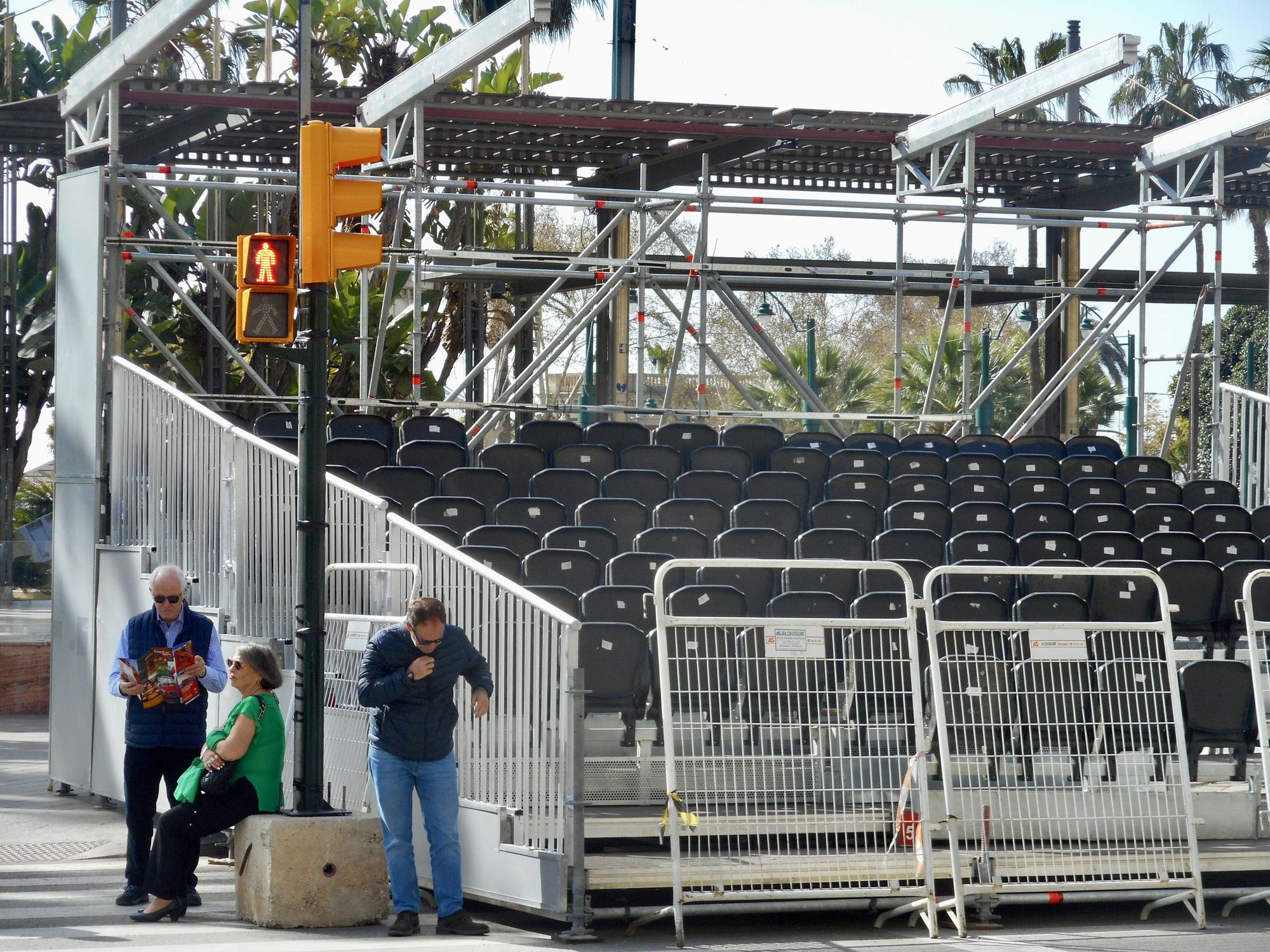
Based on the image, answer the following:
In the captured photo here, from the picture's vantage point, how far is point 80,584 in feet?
44.2

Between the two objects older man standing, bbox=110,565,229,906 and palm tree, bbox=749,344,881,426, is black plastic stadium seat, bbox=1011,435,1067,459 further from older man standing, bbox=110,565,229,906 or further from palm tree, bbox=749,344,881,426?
palm tree, bbox=749,344,881,426

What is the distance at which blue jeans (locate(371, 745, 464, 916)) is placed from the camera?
8.09 m

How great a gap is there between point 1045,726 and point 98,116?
10.1 metres

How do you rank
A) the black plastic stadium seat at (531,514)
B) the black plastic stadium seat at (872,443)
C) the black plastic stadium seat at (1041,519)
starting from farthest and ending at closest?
the black plastic stadium seat at (872,443) → the black plastic stadium seat at (1041,519) → the black plastic stadium seat at (531,514)

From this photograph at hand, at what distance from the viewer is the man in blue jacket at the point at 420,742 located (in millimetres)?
8070

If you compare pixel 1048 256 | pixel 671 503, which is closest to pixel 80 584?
pixel 671 503

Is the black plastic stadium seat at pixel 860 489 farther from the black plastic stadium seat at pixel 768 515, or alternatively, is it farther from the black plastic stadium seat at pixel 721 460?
the black plastic stadium seat at pixel 768 515

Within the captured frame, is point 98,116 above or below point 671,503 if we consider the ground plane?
above

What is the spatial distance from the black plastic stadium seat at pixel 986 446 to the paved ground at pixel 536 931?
7.50 meters

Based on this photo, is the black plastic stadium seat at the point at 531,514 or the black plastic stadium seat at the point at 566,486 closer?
the black plastic stadium seat at the point at 531,514

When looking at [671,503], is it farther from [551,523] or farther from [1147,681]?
[1147,681]

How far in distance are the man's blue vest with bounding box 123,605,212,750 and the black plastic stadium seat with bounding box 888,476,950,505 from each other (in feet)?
22.9

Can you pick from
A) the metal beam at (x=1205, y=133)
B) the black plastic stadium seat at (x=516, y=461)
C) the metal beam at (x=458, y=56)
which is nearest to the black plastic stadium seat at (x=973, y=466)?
the black plastic stadium seat at (x=516, y=461)

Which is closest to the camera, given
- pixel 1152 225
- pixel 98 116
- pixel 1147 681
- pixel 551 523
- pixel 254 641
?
pixel 1147 681
